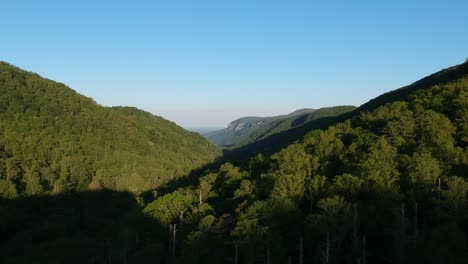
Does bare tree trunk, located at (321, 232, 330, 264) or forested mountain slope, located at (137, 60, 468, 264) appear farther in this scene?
forested mountain slope, located at (137, 60, 468, 264)

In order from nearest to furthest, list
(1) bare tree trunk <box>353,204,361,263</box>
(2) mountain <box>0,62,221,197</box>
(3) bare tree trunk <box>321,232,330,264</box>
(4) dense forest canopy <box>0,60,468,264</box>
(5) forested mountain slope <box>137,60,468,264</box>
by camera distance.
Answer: (3) bare tree trunk <box>321,232,330,264</box>
(5) forested mountain slope <box>137,60,468,264</box>
(1) bare tree trunk <box>353,204,361,263</box>
(4) dense forest canopy <box>0,60,468,264</box>
(2) mountain <box>0,62,221,197</box>

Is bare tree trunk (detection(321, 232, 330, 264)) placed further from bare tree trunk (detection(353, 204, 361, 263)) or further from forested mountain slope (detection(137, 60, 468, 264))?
bare tree trunk (detection(353, 204, 361, 263))

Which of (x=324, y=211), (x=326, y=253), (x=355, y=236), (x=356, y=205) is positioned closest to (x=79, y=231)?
(x=324, y=211)

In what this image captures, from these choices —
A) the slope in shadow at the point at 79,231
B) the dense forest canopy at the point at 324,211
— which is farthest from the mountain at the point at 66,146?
the dense forest canopy at the point at 324,211

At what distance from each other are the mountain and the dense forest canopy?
743 inches

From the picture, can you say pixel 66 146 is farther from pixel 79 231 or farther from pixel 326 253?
pixel 326 253

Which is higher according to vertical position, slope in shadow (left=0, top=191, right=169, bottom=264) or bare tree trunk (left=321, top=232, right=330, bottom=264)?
bare tree trunk (left=321, top=232, right=330, bottom=264)

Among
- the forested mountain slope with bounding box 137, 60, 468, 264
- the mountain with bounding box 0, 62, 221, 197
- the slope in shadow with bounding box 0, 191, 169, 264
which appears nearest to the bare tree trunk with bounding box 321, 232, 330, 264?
the forested mountain slope with bounding box 137, 60, 468, 264

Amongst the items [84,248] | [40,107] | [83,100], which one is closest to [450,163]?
[84,248]

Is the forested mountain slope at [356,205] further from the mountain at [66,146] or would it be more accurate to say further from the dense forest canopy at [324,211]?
the mountain at [66,146]

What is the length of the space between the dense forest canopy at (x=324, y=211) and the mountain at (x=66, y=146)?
61.9ft

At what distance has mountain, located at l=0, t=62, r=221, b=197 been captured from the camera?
108 m

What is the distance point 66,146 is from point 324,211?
92759 mm

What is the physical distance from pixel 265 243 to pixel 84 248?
36746mm
